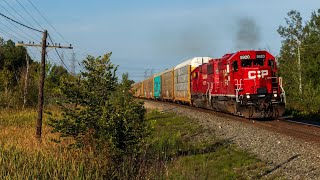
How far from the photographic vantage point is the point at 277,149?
1177 cm

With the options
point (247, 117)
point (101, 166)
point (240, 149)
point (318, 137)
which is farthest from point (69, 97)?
point (247, 117)

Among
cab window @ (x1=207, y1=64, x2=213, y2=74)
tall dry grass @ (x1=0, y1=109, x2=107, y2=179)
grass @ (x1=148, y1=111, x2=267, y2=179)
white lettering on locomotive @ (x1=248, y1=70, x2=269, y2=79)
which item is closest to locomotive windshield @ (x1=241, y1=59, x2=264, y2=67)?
white lettering on locomotive @ (x1=248, y1=70, x2=269, y2=79)

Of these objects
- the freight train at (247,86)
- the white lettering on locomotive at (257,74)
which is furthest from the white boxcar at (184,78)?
the white lettering on locomotive at (257,74)

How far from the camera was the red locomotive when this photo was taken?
61.3 ft

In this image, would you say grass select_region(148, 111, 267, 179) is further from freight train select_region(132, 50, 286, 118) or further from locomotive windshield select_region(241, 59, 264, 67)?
locomotive windshield select_region(241, 59, 264, 67)

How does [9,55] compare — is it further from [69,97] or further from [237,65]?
[69,97]

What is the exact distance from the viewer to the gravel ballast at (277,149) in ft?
30.2

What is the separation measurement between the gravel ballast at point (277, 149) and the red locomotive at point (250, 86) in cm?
146

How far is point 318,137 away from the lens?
13148 millimetres

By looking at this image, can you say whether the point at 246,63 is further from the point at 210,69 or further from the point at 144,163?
the point at 144,163

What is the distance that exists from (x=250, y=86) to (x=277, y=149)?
785 centimetres

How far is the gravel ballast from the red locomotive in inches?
57.4

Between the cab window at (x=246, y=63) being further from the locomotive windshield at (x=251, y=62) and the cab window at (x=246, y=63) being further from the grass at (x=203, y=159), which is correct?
the grass at (x=203, y=159)

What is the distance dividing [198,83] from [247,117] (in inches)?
368
